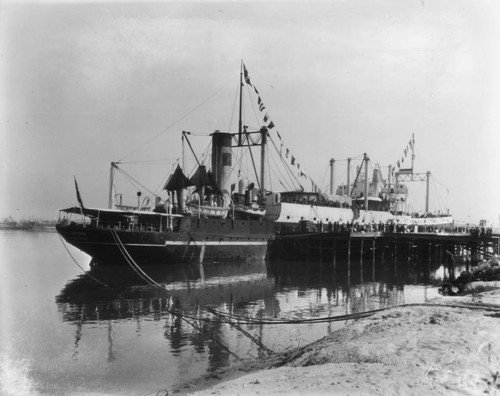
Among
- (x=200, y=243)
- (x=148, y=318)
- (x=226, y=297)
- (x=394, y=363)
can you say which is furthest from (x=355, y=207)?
(x=394, y=363)

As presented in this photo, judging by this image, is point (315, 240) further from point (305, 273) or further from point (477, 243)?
point (477, 243)

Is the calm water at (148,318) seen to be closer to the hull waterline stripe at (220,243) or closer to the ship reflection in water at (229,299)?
the ship reflection in water at (229,299)

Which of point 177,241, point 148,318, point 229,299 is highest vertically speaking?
point 177,241

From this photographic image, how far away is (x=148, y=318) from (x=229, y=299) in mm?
5599

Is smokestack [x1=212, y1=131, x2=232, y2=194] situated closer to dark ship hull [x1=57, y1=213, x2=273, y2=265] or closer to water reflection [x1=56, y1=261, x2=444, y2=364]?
dark ship hull [x1=57, y1=213, x2=273, y2=265]

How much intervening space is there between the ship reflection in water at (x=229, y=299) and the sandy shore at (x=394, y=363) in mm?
2811

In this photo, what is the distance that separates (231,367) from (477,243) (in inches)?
1282

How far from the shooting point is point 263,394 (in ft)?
20.0

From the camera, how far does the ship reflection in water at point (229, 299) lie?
12602 millimetres

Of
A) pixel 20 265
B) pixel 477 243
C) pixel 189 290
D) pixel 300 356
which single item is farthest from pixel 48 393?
pixel 477 243

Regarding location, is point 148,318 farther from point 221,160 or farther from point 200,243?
point 221,160

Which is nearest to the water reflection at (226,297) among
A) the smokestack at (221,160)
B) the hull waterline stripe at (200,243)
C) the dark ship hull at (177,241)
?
the dark ship hull at (177,241)

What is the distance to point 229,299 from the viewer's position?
2042cm

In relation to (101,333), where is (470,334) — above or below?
above
